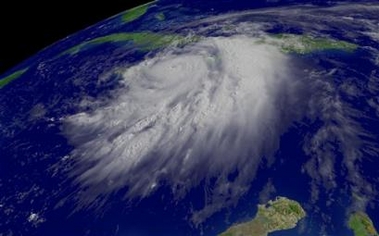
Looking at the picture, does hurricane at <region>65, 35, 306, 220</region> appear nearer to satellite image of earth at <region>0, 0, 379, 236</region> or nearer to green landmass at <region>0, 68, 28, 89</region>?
satellite image of earth at <region>0, 0, 379, 236</region>

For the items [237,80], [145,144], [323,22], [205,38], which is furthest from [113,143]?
[323,22]

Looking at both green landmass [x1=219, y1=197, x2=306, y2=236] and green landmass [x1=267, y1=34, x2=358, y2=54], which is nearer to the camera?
green landmass [x1=219, y1=197, x2=306, y2=236]

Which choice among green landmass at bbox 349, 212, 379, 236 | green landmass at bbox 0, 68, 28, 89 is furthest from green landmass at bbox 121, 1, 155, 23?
green landmass at bbox 349, 212, 379, 236

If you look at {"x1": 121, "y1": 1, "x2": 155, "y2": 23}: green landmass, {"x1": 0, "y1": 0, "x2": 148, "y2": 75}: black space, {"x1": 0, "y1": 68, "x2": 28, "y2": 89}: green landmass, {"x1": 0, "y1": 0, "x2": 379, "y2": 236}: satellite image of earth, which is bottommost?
{"x1": 0, "y1": 0, "x2": 148, "y2": 75}: black space

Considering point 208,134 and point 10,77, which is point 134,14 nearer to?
point 10,77

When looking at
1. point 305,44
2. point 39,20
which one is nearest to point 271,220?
point 305,44

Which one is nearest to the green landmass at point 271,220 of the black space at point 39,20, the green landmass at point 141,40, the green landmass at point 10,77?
the green landmass at point 141,40

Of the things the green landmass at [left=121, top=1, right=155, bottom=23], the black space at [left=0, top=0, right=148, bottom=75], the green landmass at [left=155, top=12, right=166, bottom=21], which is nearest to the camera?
the green landmass at [left=155, top=12, right=166, bottom=21]
